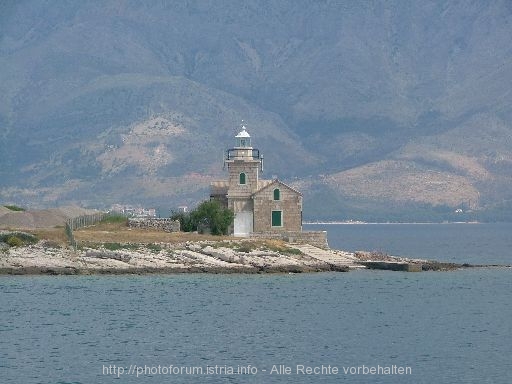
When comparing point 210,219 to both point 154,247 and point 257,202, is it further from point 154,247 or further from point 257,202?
point 154,247

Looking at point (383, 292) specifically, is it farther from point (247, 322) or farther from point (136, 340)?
point (136, 340)

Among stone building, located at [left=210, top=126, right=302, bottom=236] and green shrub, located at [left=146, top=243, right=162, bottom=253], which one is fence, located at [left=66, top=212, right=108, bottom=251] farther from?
stone building, located at [left=210, top=126, right=302, bottom=236]

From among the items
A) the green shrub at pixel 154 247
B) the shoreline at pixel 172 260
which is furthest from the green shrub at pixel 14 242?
the green shrub at pixel 154 247

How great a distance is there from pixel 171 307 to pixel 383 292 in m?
14.0

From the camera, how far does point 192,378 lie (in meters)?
51.7

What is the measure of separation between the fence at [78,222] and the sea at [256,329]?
5.67 metres

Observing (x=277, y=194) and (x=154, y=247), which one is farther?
(x=277, y=194)

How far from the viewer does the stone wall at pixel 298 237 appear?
99.2 metres

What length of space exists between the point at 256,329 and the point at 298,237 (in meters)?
36.1

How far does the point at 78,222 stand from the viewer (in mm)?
100688

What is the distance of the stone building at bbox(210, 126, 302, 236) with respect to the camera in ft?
330

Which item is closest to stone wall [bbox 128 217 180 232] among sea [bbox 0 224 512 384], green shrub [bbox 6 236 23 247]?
green shrub [bbox 6 236 23 247]

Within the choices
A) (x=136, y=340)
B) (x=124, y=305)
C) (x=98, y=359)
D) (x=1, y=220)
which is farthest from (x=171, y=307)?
(x=1, y=220)

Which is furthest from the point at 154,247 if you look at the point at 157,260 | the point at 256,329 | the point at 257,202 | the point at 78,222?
the point at 256,329
